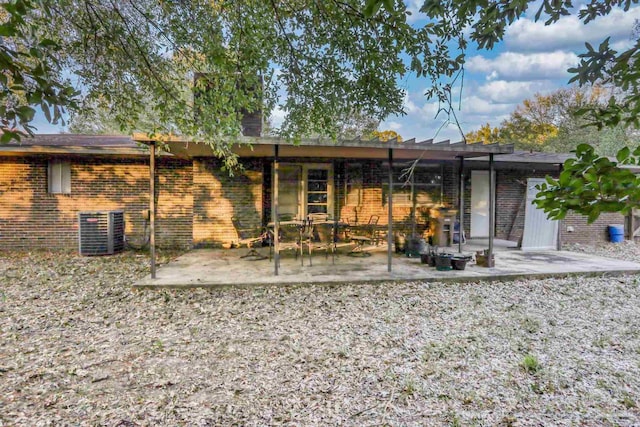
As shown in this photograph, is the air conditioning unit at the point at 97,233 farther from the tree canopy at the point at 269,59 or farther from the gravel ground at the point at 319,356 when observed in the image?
the tree canopy at the point at 269,59

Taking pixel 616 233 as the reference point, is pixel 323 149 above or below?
above

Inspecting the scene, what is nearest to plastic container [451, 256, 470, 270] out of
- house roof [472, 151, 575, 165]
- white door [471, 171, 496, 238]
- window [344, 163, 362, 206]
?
window [344, 163, 362, 206]

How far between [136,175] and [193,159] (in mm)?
1608

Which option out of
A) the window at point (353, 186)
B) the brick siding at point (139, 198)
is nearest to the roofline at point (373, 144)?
the brick siding at point (139, 198)

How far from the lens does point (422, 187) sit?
10.2 meters

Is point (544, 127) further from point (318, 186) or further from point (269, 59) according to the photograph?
point (269, 59)

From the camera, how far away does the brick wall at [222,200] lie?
9.10 m

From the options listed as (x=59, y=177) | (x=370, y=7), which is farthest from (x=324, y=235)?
(x=370, y=7)

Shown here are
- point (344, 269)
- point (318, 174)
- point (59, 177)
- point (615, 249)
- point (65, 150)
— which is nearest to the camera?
point (344, 269)

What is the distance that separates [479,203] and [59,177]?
11465 mm

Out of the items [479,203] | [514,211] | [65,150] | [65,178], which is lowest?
[514,211]

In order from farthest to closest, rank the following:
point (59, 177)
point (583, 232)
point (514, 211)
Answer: point (583, 232), point (514, 211), point (59, 177)

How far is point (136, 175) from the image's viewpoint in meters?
9.35

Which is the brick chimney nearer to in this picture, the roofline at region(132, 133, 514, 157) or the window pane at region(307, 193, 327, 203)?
the window pane at region(307, 193, 327, 203)
